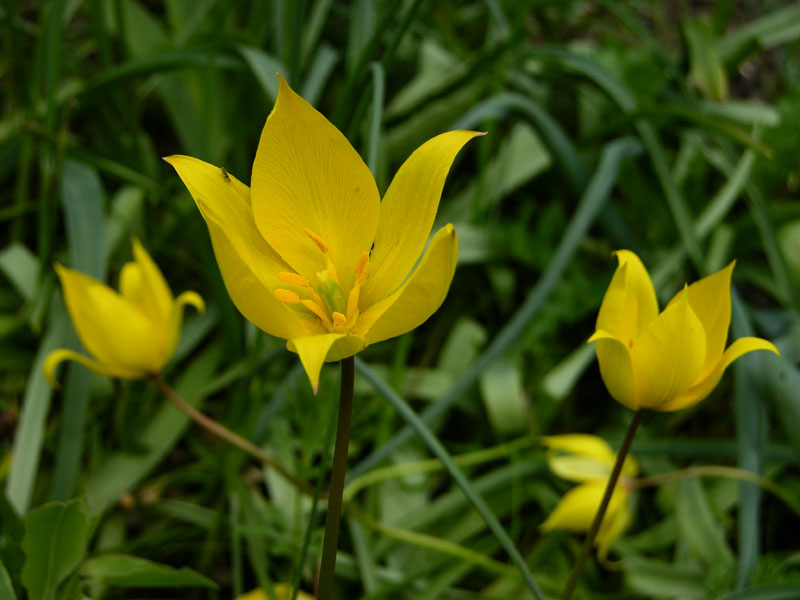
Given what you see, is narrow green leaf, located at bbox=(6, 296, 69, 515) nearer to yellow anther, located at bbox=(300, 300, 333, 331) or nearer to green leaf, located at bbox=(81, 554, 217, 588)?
green leaf, located at bbox=(81, 554, 217, 588)


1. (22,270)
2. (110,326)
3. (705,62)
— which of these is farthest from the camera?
(705,62)

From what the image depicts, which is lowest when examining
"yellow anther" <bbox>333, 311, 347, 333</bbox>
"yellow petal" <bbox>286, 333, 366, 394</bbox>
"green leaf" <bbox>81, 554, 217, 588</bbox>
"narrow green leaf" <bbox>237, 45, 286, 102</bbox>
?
"green leaf" <bbox>81, 554, 217, 588</bbox>

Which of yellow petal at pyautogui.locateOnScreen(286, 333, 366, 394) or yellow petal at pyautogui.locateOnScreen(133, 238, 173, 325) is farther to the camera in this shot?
yellow petal at pyautogui.locateOnScreen(133, 238, 173, 325)

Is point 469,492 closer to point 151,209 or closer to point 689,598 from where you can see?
point 689,598

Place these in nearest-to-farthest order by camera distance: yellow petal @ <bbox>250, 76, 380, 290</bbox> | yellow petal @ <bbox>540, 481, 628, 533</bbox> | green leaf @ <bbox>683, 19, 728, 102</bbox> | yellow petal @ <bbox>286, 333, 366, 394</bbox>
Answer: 1. yellow petal @ <bbox>286, 333, 366, 394</bbox>
2. yellow petal @ <bbox>250, 76, 380, 290</bbox>
3. yellow petal @ <bbox>540, 481, 628, 533</bbox>
4. green leaf @ <bbox>683, 19, 728, 102</bbox>

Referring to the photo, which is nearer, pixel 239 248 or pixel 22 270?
pixel 239 248

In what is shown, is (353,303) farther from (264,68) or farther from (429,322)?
(429,322)

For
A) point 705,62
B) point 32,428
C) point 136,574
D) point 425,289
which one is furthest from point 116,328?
point 705,62

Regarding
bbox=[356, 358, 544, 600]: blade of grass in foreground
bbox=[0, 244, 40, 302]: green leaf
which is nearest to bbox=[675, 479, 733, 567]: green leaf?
bbox=[356, 358, 544, 600]: blade of grass in foreground
